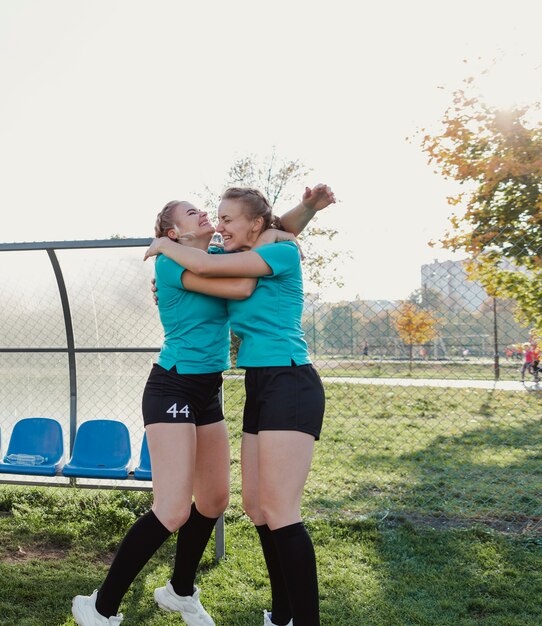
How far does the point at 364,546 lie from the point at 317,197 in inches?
95.3

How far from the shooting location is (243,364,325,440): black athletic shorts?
7.90 ft

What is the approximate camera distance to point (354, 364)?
7488 mm

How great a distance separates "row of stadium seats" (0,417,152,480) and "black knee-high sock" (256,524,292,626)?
1440mm

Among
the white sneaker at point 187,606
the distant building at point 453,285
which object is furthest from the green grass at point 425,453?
the white sneaker at point 187,606

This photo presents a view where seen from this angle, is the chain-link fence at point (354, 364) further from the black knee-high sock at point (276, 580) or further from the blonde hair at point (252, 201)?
the black knee-high sock at point (276, 580)

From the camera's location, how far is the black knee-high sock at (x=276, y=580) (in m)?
2.73

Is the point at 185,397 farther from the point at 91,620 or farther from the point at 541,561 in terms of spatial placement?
the point at 541,561

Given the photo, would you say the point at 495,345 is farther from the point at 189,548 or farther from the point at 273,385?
the point at 273,385

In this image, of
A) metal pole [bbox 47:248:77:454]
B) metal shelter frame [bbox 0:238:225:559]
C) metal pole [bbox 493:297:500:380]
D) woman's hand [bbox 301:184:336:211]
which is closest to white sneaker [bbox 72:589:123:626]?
metal shelter frame [bbox 0:238:225:559]

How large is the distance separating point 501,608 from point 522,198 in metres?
3.79

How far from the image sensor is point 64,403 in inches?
208

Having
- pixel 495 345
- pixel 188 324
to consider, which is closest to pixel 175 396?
pixel 188 324

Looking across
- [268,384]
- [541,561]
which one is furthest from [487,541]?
[268,384]

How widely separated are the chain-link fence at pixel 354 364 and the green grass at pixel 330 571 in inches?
17.2
